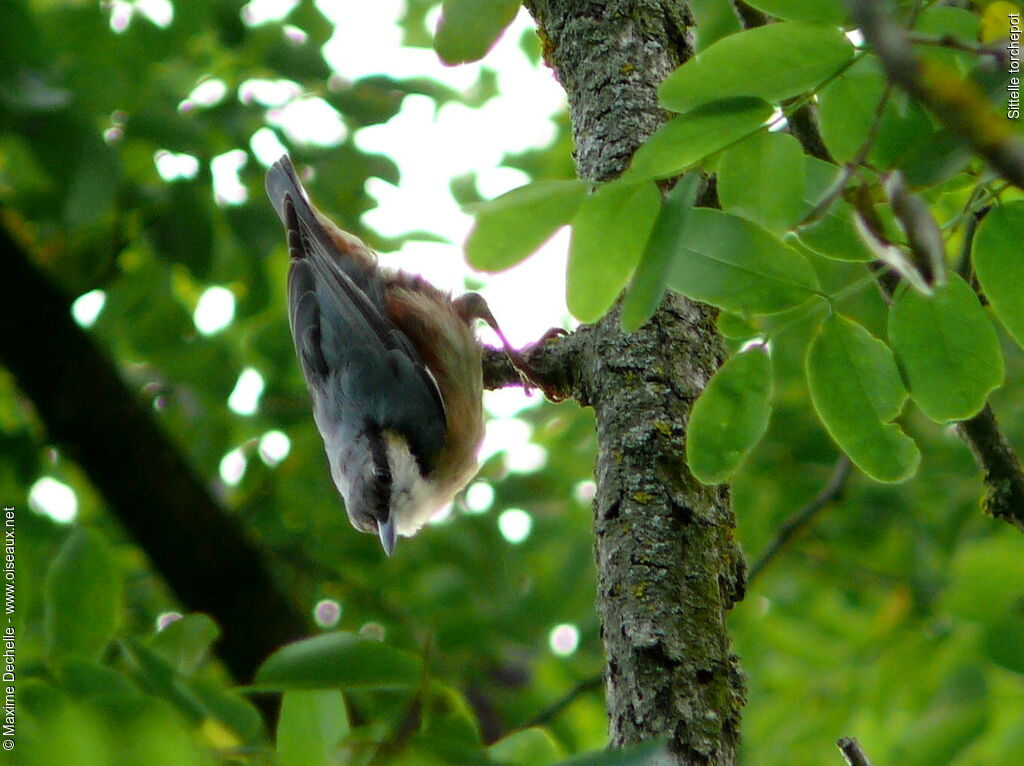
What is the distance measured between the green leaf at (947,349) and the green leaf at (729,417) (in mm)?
180

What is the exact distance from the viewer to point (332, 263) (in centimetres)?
358

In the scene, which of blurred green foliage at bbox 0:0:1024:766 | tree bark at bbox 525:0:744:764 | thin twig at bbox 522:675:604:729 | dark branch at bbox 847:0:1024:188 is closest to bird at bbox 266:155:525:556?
blurred green foliage at bbox 0:0:1024:766

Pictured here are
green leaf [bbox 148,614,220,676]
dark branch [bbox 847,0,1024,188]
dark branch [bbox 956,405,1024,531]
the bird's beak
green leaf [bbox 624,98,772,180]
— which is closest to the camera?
dark branch [bbox 847,0,1024,188]

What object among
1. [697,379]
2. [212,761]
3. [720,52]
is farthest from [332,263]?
[212,761]

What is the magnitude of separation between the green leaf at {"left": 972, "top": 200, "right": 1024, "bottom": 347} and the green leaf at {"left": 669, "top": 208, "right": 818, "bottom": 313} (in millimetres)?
199

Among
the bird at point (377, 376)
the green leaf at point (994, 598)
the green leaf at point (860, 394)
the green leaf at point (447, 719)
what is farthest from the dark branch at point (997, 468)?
the bird at point (377, 376)

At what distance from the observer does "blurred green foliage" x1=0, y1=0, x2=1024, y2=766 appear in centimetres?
121

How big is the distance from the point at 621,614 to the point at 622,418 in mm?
308

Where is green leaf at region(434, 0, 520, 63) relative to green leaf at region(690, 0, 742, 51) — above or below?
below

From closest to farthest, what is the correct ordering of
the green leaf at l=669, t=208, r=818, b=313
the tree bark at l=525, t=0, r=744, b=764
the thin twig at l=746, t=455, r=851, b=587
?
1. the green leaf at l=669, t=208, r=818, b=313
2. the tree bark at l=525, t=0, r=744, b=764
3. the thin twig at l=746, t=455, r=851, b=587

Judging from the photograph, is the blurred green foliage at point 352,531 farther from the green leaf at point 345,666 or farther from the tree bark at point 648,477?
the tree bark at point 648,477

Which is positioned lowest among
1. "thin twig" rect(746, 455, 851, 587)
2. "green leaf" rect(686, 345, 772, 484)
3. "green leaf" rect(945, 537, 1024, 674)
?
"green leaf" rect(945, 537, 1024, 674)

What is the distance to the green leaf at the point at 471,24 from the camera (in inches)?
53.9

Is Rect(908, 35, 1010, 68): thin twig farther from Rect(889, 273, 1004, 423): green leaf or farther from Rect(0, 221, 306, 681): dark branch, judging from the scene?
Rect(0, 221, 306, 681): dark branch
